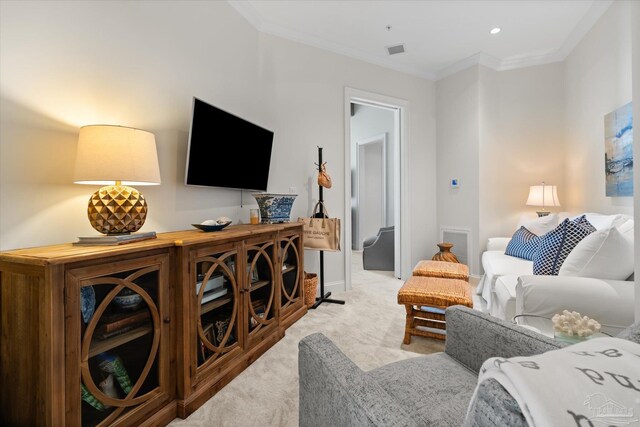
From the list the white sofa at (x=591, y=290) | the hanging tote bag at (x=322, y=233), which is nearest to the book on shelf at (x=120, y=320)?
the hanging tote bag at (x=322, y=233)

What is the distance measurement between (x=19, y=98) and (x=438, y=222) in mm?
4325

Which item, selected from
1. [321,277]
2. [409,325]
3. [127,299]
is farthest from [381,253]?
[127,299]

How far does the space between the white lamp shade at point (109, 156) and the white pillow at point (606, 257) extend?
249cm

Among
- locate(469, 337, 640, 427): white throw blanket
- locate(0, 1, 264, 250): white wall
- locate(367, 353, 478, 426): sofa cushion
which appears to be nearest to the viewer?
locate(469, 337, 640, 427): white throw blanket

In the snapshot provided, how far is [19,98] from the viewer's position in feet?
4.22

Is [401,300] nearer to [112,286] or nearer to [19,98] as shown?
[112,286]

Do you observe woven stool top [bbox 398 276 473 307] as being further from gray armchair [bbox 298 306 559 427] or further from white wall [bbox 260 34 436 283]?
white wall [bbox 260 34 436 283]

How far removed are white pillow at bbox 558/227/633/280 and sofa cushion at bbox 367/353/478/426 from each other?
1.19 m

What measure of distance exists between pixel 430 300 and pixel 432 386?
1108 millimetres

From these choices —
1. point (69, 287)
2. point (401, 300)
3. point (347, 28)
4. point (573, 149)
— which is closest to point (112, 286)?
point (69, 287)

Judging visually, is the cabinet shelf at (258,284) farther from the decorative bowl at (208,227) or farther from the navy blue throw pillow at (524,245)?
the navy blue throw pillow at (524,245)

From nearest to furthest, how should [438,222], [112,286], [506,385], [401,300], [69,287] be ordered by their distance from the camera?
[506,385] → [69,287] → [112,286] → [401,300] → [438,222]

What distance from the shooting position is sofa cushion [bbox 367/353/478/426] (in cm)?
91

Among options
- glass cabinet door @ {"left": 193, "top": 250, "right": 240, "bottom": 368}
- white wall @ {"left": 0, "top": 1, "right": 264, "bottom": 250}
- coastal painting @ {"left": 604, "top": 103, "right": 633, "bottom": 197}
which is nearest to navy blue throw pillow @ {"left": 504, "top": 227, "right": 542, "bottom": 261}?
coastal painting @ {"left": 604, "top": 103, "right": 633, "bottom": 197}
